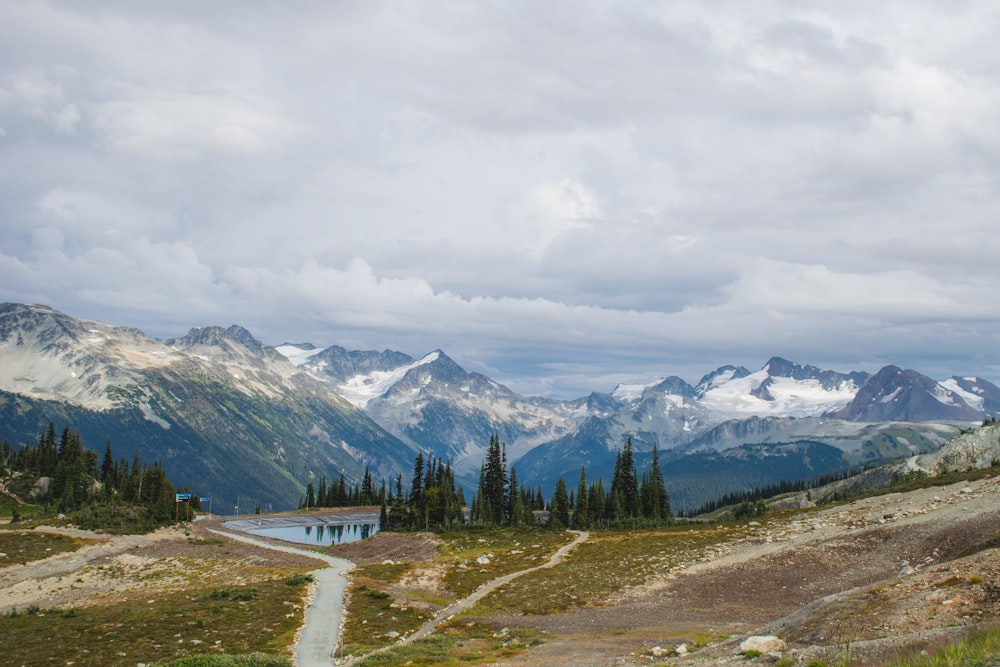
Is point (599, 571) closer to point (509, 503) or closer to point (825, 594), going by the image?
point (825, 594)

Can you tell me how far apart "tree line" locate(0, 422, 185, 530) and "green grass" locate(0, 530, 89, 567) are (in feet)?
37.4

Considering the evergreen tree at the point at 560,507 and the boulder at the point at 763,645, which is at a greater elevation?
the boulder at the point at 763,645

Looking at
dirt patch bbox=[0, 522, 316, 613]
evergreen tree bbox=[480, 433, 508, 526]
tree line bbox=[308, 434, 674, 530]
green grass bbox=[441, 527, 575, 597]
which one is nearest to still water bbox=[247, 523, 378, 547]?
tree line bbox=[308, 434, 674, 530]

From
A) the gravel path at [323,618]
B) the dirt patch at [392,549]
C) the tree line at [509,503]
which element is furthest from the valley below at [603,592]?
the tree line at [509,503]

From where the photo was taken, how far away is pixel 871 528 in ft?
210

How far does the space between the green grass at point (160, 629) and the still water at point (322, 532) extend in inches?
3086

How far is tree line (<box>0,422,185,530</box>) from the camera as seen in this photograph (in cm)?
12019

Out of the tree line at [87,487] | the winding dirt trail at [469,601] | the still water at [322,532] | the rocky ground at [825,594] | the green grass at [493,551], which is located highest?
the rocky ground at [825,594]

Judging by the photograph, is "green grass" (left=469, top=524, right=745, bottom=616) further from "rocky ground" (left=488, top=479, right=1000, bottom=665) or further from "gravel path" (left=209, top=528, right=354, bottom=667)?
"gravel path" (left=209, top=528, right=354, bottom=667)

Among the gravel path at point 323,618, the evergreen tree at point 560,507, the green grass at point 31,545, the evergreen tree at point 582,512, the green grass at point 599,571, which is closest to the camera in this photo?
the gravel path at point 323,618

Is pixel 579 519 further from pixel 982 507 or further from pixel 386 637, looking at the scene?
pixel 386 637

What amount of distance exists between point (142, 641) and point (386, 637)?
15.3 meters

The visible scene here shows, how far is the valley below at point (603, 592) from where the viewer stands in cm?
2900

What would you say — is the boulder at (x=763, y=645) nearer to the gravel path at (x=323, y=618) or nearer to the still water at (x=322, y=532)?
the gravel path at (x=323, y=618)
